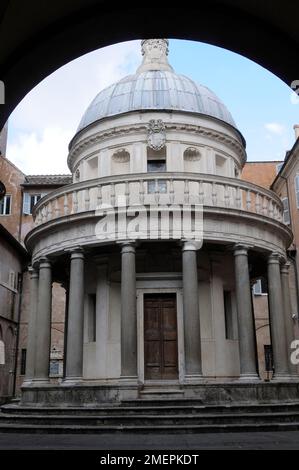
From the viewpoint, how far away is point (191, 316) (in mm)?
17266

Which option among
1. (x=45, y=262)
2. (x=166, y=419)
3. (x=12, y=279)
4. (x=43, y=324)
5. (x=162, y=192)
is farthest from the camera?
(x=12, y=279)

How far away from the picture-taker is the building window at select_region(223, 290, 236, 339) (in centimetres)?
2098

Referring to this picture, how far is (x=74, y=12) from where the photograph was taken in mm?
5254

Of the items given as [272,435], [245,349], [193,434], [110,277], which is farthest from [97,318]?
[272,435]

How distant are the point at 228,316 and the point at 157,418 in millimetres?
7780

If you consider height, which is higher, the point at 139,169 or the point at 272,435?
the point at 139,169

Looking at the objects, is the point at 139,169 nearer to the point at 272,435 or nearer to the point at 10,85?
the point at 272,435

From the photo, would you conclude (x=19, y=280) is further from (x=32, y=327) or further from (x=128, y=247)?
(x=128, y=247)

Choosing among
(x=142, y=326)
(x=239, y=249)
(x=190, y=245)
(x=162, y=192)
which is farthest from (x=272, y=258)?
(x=142, y=326)

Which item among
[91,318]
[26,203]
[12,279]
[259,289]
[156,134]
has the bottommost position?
[91,318]

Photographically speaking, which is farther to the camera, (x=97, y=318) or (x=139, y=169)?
(x=139, y=169)

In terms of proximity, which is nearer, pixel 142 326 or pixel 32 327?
pixel 142 326

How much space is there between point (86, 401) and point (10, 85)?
1314cm

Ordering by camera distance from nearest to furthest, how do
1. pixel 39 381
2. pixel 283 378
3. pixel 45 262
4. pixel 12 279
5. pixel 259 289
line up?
pixel 283 378, pixel 39 381, pixel 45 262, pixel 12 279, pixel 259 289
